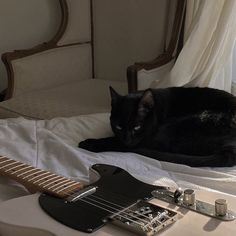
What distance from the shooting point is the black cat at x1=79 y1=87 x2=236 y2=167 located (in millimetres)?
1396

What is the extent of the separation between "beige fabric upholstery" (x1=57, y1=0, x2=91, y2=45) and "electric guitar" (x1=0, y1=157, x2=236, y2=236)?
5.29 feet

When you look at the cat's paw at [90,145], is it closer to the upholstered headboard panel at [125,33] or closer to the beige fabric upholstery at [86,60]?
the beige fabric upholstery at [86,60]

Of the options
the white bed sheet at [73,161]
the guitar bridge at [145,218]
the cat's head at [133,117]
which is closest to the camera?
the guitar bridge at [145,218]

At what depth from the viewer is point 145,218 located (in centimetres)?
87

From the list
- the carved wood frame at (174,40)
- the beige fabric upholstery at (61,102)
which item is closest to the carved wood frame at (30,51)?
the beige fabric upholstery at (61,102)

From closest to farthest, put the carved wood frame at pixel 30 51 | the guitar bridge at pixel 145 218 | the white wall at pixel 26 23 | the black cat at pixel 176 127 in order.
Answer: the guitar bridge at pixel 145 218 → the black cat at pixel 176 127 → the carved wood frame at pixel 30 51 → the white wall at pixel 26 23

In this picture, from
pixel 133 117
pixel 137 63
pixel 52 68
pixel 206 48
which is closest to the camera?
pixel 133 117

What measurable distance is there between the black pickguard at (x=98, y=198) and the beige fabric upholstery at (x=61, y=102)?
97cm

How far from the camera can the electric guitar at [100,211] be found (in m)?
0.84

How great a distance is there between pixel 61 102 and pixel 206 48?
2.35 feet

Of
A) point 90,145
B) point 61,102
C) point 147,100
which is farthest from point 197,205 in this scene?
point 61,102

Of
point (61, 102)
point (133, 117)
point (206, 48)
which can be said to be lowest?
point (61, 102)

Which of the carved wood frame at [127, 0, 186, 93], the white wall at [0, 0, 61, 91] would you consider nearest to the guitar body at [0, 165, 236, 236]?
the carved wood frame at [127, 0, 186, 93]

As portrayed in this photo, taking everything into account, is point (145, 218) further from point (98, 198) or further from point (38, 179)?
point (38, 179)
